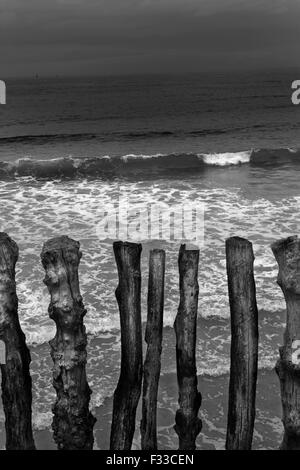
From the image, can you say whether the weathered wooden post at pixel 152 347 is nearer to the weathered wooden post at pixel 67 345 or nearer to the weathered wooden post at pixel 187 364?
the weathered wooden post at pixel 187 364

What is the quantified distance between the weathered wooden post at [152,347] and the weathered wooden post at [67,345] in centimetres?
66

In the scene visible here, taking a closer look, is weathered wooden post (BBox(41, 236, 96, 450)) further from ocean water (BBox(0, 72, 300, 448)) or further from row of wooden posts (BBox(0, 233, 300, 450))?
ocean water (BBox(0, 72, 300, 448))

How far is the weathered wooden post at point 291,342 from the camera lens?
5.18 m

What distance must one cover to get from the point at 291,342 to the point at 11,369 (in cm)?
303

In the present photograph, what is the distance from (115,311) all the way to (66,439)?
525 centimetres

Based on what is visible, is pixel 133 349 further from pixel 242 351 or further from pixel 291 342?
pixel 291 342

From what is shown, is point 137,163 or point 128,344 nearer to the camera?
point 128,344

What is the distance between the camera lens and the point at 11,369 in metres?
5.49

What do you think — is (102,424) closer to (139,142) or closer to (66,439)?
(66,439)

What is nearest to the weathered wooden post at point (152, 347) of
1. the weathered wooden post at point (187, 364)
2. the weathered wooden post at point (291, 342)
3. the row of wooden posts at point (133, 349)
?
the row of wooden posts at point (133, 349)

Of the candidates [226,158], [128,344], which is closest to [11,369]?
[128,344]
